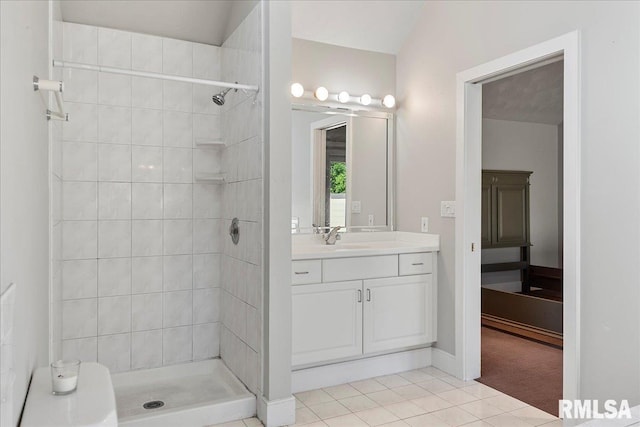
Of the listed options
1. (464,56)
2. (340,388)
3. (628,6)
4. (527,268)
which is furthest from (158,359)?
(527,268)

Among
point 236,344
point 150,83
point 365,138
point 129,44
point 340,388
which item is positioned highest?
point 129,44

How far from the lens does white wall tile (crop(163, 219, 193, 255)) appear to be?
10.6ft

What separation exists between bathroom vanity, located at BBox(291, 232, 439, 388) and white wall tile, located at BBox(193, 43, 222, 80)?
1310mm

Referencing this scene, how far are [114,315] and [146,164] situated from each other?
0.98 m

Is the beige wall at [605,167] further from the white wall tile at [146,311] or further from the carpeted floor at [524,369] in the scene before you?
the white wall tile at [146,311]

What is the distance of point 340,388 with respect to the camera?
10.2 feet

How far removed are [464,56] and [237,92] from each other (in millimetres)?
1507

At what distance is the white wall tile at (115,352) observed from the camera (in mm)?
3070

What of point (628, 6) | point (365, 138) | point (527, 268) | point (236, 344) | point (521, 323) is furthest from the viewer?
point (527, 268)

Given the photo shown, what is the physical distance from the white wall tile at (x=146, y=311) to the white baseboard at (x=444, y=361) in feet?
6.30

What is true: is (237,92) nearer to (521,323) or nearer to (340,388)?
(340,388)

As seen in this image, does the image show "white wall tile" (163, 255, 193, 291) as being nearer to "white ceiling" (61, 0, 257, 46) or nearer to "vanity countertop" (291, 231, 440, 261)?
"vanity countertop" (291, 231, 440, 261)

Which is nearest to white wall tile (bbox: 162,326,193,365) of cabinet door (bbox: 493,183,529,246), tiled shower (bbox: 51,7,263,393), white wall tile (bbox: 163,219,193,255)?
tiled shower (bbox: 51,7,263,393)

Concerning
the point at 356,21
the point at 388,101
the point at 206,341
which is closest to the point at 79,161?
the point at 206,341
